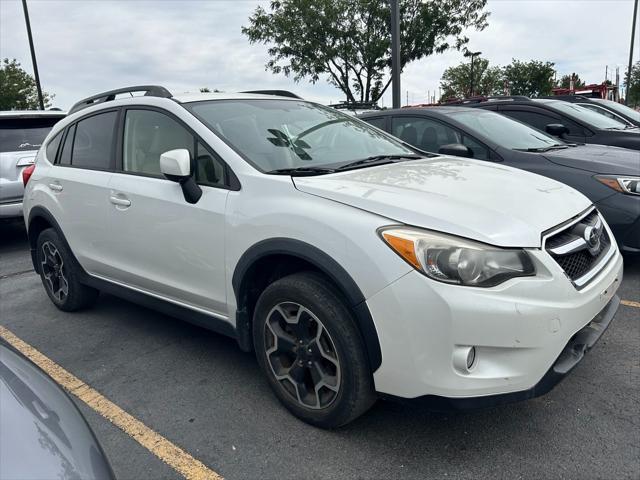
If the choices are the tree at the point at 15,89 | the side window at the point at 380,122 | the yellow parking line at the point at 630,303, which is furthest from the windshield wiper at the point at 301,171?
the tree at the point at 15,89

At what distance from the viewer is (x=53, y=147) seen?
4.43 m

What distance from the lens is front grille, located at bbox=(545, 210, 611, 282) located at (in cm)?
233

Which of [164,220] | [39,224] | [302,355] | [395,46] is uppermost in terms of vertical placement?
Answer: [395,46]

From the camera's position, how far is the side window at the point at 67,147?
13.8 feet

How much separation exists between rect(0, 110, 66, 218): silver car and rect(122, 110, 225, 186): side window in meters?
4.12

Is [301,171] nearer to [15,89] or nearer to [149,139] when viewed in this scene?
[149,139]

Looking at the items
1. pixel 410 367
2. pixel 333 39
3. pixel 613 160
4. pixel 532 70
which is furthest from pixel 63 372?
pixel 532 70

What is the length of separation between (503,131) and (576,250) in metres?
3.33

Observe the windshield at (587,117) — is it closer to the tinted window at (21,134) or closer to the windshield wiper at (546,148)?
the windshield wiper at (546,148)

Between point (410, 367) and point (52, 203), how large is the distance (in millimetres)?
3265

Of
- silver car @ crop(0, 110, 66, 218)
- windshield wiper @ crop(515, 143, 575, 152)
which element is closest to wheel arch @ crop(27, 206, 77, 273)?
silver car @ crop(0, 110, 66, 218)

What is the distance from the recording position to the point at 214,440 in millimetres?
2584

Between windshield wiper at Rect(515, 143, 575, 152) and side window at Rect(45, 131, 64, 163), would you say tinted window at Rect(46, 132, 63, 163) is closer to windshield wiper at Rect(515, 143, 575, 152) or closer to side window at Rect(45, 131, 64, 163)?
side window at Rect(45, 131, 64, 163)

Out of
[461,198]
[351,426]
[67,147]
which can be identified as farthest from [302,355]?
[67,147]
